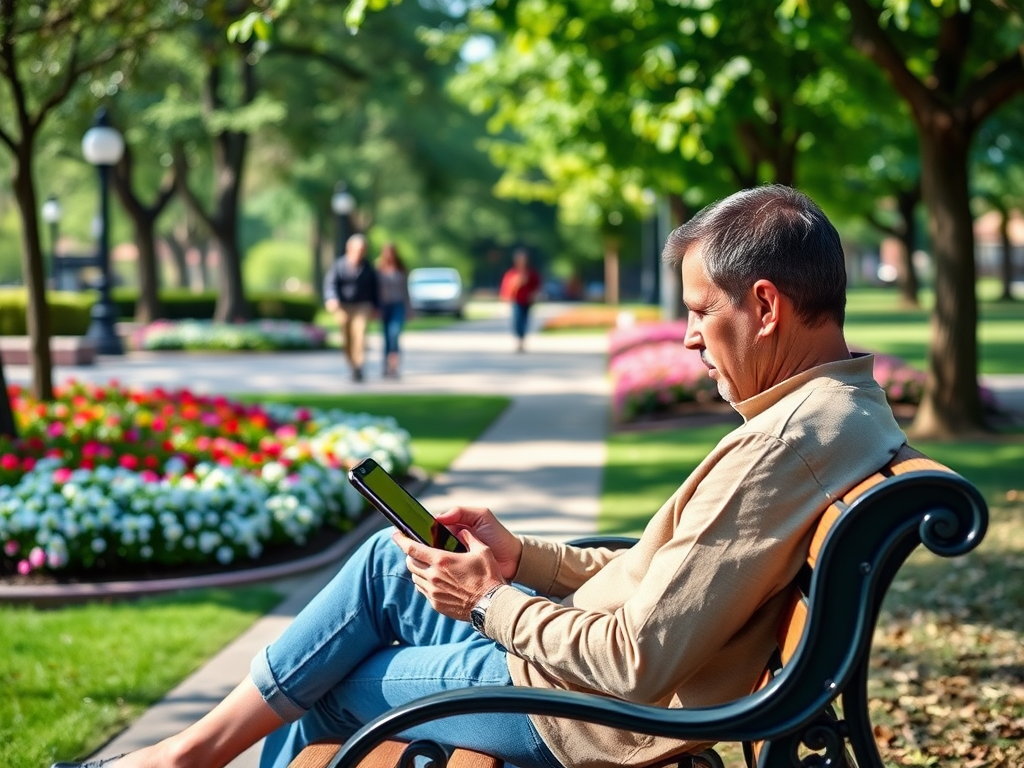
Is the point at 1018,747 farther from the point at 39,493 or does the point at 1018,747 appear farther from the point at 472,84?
the point at 472,84

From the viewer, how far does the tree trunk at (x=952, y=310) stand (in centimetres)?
1182

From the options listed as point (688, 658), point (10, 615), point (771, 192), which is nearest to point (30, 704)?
point (10, 615)

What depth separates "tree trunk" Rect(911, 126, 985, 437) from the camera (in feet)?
38.8

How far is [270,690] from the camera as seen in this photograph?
2.88 m

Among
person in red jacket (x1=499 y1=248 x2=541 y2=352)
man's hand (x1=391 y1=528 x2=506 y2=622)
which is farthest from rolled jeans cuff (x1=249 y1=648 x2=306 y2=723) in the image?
person in red jacket (x1=499 y1=248 x2=541 y2=352)

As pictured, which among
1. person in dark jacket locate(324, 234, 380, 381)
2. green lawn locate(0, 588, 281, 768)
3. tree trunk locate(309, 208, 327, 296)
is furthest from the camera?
tree trunk locate(309, 208, 327, 296)

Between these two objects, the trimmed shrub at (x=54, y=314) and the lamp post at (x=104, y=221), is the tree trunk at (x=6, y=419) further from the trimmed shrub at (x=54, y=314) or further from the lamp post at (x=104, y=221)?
the trimmed shrub at (x=54, y=314)

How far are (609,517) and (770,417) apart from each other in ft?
19.1

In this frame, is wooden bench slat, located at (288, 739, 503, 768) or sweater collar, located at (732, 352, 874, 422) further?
wooden bench slat, located at (288, 739, 503, 768)

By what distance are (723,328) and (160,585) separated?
4.56 metres

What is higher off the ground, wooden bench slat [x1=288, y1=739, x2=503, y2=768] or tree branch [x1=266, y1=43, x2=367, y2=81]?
tree branch [x1=266, y1=43, x2=367, y2=81]

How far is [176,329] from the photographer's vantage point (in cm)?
2612

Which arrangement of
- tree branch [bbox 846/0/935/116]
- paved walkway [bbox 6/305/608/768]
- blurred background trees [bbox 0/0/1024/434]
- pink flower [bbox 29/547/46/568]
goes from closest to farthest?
paved walkway [bbox 6/305/608/768] → pink flower [bbox 29/547/46/568] → blurred background trees [bbox 0/0/1024/434] → tree branch [bbox 846/0/935/116]

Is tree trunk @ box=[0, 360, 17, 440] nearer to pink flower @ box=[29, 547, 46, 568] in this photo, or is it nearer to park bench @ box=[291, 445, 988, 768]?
pink flower @ box=[29, 547, 46, 568]
